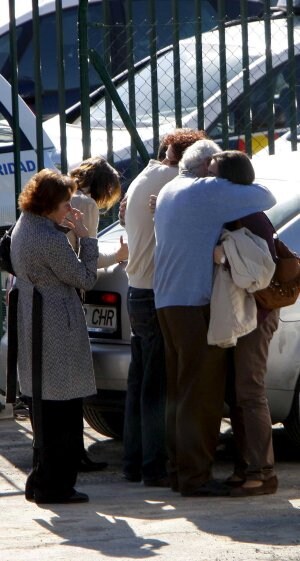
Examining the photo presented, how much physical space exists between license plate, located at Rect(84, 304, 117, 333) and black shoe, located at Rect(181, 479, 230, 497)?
1104 mm

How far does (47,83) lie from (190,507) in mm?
10613

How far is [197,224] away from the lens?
6477 millimetres

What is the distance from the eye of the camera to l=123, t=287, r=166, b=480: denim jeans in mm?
6887

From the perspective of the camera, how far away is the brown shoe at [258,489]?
21.8ft

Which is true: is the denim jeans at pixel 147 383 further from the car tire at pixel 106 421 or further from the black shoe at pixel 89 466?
the car tire at pixel 106 421

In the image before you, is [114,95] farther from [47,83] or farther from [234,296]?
[47,83]

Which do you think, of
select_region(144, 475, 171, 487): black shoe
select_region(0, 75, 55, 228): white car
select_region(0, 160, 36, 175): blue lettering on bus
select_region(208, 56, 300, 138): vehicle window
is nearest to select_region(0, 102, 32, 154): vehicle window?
select_region(0, 75, 55, 228): white car

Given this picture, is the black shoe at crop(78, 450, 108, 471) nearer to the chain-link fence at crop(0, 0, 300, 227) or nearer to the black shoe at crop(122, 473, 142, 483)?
the black shoe at crop(122, 473, 142, 483)

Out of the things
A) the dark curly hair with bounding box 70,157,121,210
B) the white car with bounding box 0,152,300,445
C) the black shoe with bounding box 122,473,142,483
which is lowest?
the black shoe with bounding box 122,473,142,483

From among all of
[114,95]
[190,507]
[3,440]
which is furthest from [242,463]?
[114,95]

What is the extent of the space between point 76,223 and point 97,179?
0.46 meters

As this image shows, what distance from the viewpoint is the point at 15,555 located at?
18.3ft

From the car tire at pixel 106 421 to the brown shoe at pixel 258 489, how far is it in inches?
58.9

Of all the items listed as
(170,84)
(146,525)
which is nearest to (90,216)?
(146,525)
